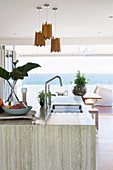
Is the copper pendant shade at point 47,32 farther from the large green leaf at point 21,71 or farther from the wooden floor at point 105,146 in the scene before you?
the wooden floor at point 105,146

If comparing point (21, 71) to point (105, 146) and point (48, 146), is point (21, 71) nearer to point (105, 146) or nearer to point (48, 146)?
point (48, 146)

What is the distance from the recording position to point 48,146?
77.3 inches

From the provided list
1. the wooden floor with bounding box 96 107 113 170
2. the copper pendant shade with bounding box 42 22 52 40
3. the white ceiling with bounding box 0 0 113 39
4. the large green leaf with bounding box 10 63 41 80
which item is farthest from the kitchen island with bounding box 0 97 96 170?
the white ceiling with bounding box 0 0 113 39

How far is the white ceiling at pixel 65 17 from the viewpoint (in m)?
Answer: 4.01

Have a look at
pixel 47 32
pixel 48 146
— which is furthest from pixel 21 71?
pixel 47 32

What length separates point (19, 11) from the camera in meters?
4.46

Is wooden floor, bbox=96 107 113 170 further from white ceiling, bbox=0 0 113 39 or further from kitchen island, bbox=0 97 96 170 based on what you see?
white ceiling, bbox=0 0 113 39

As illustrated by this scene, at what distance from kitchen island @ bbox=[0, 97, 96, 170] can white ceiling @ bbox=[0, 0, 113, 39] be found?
252 centimetres

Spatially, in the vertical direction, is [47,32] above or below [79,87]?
above

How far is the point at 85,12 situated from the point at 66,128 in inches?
123

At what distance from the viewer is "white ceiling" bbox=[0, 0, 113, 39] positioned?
4.01 m

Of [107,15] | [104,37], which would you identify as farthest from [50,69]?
[107,15]

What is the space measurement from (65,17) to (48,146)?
3483mm

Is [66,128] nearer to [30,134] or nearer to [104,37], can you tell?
[30,134]
